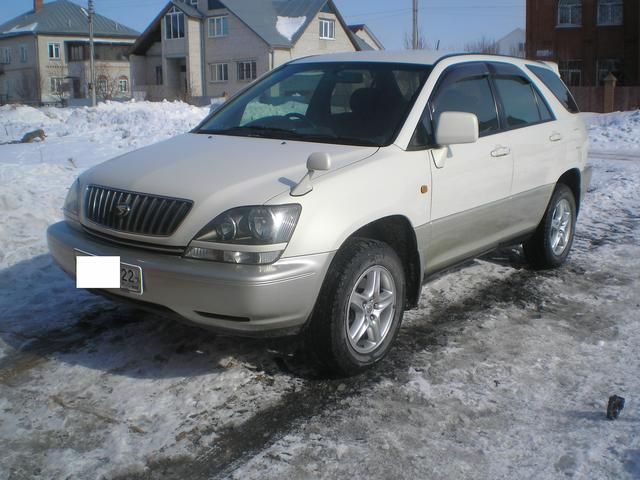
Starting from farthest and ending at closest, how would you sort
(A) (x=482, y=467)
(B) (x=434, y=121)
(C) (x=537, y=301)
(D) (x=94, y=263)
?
(C) (x=537, y=301), (B) (x=434, y=121), (D) (x=94, y=263), (A) (x=482, y=467)

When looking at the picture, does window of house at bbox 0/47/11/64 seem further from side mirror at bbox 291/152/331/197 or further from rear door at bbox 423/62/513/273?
side mirror at bbox 291/152/331/197

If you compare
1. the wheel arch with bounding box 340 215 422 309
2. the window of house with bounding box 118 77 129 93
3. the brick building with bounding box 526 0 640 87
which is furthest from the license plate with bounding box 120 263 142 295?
the window of house with bounding box 118 77 129 93

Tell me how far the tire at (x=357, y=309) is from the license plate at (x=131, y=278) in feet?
3.02

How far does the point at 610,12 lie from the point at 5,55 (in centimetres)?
6045

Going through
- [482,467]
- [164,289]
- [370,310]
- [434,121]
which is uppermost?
[434,121]

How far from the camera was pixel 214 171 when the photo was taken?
152 inches

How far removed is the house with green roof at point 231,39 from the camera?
49.4 m

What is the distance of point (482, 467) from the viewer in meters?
3.10

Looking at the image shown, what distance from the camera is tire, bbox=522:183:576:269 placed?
5996 mm

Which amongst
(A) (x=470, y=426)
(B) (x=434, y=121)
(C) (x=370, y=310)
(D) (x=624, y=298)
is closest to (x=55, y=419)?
(C) (x=370, y=310)

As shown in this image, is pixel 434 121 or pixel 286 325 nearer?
Answer: pixel 286 325

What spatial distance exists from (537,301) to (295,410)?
2586mm

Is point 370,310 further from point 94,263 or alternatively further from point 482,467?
point 94,263

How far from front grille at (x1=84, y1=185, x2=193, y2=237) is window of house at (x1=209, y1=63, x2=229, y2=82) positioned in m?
49.2
